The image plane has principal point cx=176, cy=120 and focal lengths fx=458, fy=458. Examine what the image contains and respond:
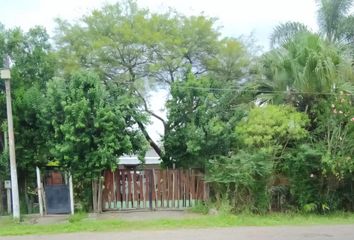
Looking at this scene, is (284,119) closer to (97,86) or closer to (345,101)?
(345,101)

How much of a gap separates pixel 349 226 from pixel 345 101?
4.06 meters

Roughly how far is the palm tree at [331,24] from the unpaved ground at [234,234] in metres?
10.00

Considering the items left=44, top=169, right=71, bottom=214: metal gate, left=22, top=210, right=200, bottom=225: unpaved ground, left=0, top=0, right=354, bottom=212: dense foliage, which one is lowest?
left=22, top=210, right=200, bottom=225: unpaved ground

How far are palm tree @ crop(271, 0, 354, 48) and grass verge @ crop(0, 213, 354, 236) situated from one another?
28.0 feet

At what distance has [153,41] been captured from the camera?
56.6ft

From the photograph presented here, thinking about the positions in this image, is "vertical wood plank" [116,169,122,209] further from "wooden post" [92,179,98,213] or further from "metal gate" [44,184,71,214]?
"metal gate" [44,184,71,214]

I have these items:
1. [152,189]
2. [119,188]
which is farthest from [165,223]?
[119,188]

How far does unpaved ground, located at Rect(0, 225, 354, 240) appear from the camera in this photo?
1021 cm

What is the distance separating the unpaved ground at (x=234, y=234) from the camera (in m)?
10.2

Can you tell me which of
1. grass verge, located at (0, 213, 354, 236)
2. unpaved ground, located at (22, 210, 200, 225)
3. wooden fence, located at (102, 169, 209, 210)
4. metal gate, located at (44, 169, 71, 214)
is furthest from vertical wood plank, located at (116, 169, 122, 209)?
grass verge, located at (0, 213, 354, 236)

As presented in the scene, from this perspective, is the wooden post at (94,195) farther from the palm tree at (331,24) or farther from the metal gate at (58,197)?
the palm tree at (331,24)

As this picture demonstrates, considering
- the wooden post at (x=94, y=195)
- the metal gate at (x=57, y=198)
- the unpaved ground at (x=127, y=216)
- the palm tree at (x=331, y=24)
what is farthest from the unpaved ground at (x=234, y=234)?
the palm tree at (x=331, y=24)

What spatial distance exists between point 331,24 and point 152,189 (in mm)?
11185

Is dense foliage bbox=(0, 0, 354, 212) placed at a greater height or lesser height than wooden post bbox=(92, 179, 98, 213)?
greater
